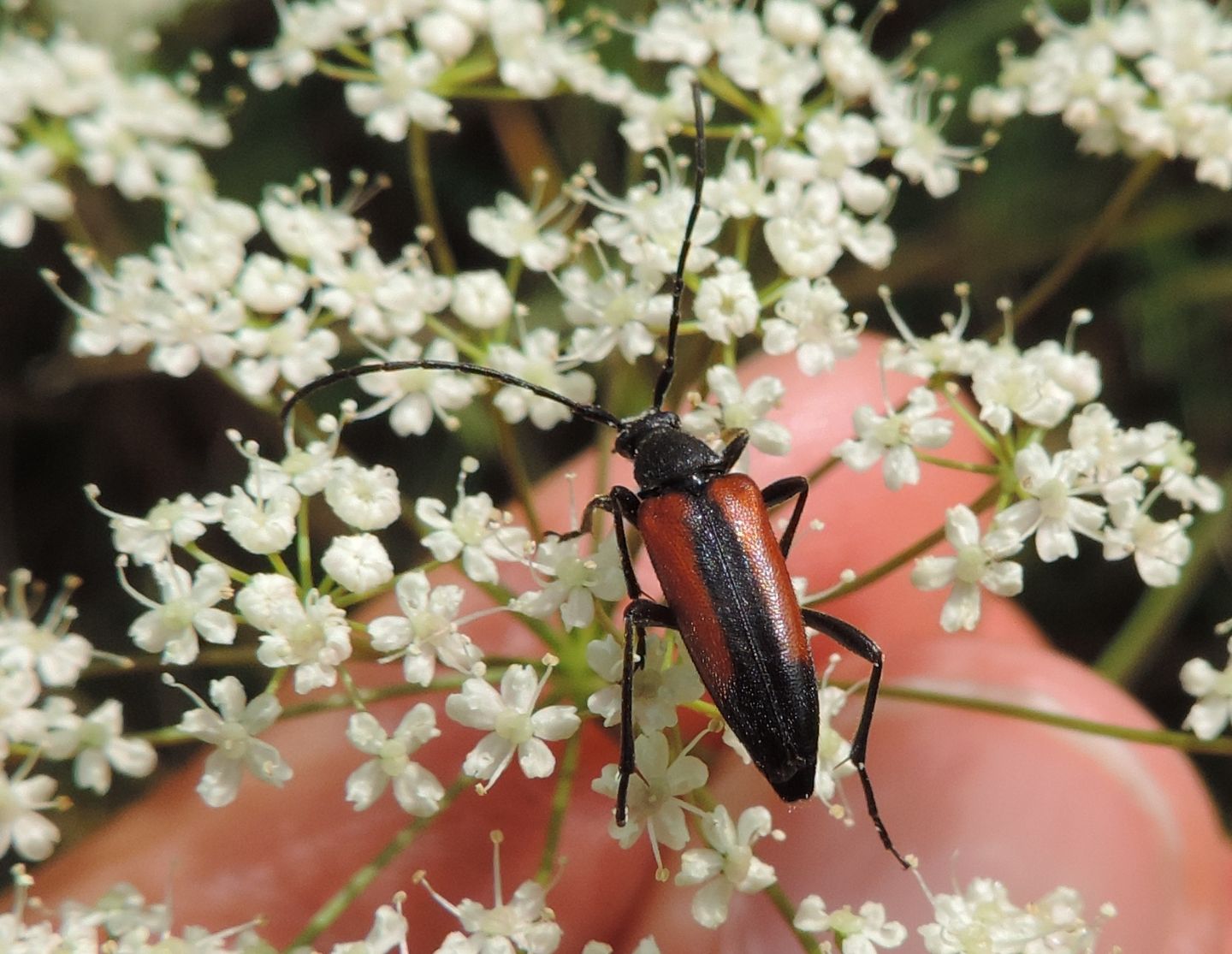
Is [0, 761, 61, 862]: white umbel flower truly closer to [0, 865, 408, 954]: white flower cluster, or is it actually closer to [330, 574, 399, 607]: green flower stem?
[0, 865, 408, 954]: white flower cluster

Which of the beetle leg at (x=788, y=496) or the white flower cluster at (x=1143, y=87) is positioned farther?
the white flower cluster at (x=1143, y=87)

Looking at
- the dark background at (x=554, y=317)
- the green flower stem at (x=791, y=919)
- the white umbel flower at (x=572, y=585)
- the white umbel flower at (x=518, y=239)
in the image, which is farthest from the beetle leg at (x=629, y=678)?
the dark background at (x=554, y=317)

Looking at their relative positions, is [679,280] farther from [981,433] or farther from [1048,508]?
[1048,508]

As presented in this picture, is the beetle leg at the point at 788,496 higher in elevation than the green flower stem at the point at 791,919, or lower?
higher

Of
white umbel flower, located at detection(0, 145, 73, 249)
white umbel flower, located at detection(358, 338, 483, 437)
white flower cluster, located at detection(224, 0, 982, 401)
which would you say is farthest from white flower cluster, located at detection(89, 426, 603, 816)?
white umbel flower, located at detection(0, 145, 73, 249)

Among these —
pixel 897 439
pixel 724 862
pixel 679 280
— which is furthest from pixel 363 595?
pixel 897 439

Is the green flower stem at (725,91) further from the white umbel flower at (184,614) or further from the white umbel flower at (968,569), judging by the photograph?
the white umbel flower at (184,614)

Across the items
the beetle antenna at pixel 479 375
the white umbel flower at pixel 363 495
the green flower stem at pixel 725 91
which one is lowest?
the white umbel flower at pixel 363 495
